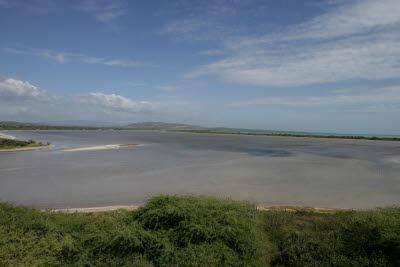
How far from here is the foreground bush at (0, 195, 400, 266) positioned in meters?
4.64

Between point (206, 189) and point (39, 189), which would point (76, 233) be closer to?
point (206, 189)

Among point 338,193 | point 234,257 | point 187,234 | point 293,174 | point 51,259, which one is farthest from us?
point 293,174

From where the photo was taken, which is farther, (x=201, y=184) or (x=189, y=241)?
(x=201, y=184)

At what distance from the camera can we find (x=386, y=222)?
5.53 metres

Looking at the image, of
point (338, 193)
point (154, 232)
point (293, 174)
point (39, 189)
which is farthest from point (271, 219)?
point (39, 189)

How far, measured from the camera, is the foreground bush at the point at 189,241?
464 cm

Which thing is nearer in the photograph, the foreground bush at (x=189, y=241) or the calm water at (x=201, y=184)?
the foreground bush at (x=189, y=241)

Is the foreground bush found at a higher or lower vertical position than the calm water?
higher

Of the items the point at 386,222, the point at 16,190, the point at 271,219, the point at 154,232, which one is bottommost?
the point at 16,190

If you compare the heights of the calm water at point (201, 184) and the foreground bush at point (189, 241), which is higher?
the foreground bush at point (189, 241)

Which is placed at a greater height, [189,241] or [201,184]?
[189,241]

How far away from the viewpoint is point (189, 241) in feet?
17.1

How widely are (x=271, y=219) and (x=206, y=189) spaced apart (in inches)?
241

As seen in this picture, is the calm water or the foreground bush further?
the calm water
